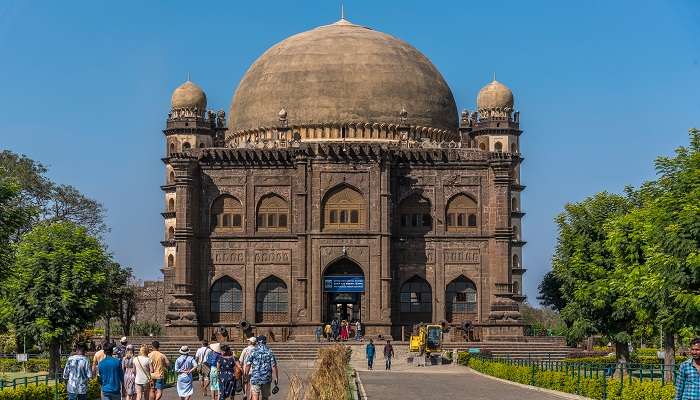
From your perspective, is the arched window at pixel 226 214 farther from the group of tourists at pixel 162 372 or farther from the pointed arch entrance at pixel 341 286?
the group of tourists at pixel 162 372

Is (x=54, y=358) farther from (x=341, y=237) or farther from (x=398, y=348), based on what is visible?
(x=341, y=237)

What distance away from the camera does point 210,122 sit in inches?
3430

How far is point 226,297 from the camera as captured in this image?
233ft

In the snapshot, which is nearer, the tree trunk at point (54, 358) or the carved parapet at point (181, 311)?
the tree trunk at point (54, 358)

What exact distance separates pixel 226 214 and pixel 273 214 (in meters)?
2.64

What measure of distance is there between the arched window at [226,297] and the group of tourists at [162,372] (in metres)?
39.8

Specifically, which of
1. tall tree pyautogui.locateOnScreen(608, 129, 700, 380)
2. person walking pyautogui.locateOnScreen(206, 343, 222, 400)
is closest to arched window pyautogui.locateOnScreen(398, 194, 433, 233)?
tall tree pyautogui.locateOnScreen(608, 129, 700, 380)

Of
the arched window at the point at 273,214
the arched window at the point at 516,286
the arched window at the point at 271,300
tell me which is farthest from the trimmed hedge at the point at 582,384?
the arched window at the point at 516,286

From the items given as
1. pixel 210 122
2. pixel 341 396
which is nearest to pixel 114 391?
pixel 341 396

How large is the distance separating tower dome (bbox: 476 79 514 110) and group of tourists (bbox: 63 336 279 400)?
64219mm

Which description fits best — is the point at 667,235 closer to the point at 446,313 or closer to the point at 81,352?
the point at 81,352

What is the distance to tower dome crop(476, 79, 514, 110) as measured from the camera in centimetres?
9281

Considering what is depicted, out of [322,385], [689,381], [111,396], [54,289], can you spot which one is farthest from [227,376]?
[54,289]

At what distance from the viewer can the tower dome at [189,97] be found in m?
91.9
